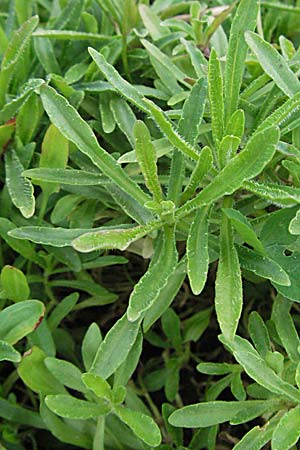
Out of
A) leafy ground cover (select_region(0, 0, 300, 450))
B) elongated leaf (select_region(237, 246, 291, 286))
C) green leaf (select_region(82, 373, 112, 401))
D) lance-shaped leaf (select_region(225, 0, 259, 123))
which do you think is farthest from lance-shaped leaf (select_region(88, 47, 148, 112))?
green leaf (select_region(82, 373, 112, 401))

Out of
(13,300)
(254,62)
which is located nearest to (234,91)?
(254,62)

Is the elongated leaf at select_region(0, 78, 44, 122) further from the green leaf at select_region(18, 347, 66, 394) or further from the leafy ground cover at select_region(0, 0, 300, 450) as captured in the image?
the green leaf at select_region(18, 347, 66, 394)

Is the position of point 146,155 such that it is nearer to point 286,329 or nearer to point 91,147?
point 91,147

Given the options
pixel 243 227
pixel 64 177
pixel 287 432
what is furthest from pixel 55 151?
pixel 287 432

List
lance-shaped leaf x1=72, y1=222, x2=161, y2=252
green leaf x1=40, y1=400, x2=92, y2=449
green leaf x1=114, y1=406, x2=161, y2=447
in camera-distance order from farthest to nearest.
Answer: green leaf x1=40, y1=400, x2=92, y2=449 → green leaf x1=114, y1=406, x2=161, y2=447 → lance-shaped leaf x1=72, y1=222, x2=161, y2=252

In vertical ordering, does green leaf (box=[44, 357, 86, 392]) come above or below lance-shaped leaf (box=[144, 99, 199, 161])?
below

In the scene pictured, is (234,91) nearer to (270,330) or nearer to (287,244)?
(287,244)

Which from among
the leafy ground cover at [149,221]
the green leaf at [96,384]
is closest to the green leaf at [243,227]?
the leafy ground cover at [149,221]
